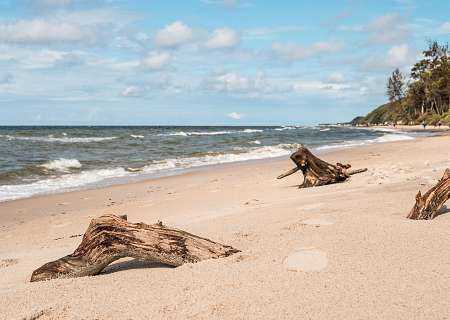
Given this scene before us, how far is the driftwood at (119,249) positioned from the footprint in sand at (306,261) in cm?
92

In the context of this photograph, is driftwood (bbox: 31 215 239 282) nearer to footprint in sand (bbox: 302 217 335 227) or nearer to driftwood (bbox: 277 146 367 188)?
footprint in sand (bbox: 302 217 335 227)

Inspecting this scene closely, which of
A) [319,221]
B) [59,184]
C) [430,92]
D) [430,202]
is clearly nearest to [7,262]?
[319,221]

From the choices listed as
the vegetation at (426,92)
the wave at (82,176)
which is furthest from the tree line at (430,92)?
the wave at (82,176)

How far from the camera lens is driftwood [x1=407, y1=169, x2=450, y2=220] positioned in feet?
21.0

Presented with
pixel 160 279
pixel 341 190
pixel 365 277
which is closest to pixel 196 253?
pixel 160 279

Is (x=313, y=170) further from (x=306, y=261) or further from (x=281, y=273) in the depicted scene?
(x=281, y=273)

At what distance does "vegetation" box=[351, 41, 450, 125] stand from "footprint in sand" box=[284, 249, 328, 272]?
76.8m

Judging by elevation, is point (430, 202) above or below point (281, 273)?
above

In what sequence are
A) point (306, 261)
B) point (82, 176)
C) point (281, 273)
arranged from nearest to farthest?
point (281, 273) → point (306, 261) → point (82, 176)

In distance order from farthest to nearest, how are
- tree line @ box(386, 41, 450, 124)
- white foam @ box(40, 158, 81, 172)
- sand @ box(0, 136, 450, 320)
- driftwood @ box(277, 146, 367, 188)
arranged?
1. tree line @ box(386, 41, 450, 124)
2. white foam @ box(40, 158, 81, 172)
3. driftwood @ box(277, 146, 367, 188)
4. sand @ box(0, 136, 450, 320)

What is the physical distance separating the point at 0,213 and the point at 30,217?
1.10 meters

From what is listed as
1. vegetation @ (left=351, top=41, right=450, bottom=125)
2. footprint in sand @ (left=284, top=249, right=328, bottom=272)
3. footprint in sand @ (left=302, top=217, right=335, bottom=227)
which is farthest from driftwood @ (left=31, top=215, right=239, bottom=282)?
vegetation @ (left=351, top=41, right=450, bottom=125)

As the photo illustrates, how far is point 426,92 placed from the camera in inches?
3440

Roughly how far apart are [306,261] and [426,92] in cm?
9133
